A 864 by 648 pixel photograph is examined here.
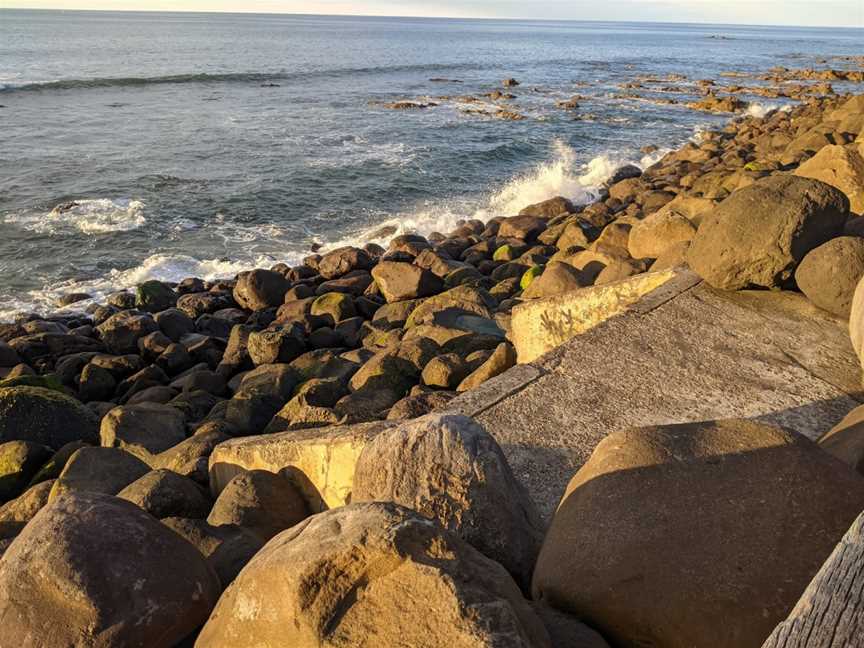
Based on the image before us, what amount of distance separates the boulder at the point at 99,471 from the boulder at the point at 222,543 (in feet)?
4.23

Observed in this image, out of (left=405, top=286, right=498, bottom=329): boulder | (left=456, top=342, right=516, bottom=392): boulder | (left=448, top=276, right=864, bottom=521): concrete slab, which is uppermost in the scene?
(left=448, top=276, right=864, bottom=521): concrete slab

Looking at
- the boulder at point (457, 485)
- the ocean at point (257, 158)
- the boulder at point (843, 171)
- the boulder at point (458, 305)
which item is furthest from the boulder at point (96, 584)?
the ocean at point (257, 158)

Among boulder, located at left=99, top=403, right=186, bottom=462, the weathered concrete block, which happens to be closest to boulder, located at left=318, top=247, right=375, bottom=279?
boulder, located at left=99, top=403, right=186, bottom=462

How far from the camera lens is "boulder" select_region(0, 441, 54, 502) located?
538 centimetres

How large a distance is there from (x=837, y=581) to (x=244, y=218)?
15.4 metres

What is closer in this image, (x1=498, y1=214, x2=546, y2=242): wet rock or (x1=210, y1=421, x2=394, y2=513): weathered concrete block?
(x1=210, y1=421, x2=394, y2=513): weathered concrete block

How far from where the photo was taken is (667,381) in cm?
431

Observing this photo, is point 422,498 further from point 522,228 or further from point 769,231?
point 522,228

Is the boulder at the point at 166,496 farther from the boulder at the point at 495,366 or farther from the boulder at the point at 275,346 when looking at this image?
the boulder at the point at 275,346

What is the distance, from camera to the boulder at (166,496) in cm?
388

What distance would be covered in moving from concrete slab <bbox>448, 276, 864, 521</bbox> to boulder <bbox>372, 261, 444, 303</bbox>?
4.75 meters

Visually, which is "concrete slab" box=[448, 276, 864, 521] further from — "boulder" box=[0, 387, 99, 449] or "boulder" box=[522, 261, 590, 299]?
"boulder" box=[0, 387, 99, 449]

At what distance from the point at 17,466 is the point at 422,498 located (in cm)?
406

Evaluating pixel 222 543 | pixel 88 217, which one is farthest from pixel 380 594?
pixel 88 217
